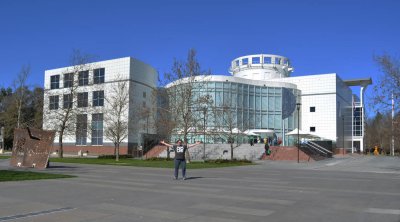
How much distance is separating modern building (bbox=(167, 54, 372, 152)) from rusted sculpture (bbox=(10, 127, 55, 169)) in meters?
35.2

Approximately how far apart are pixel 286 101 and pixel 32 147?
50.9 m

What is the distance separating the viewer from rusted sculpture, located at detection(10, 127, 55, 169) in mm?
24750

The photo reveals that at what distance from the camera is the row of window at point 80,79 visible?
166 feet

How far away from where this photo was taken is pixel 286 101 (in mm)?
69250

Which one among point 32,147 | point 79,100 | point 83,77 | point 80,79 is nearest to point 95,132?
point 83,77

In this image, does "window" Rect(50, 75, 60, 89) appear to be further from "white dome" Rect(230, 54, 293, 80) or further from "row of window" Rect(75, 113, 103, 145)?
"white dome" Rect(230, 54, 293, 80)

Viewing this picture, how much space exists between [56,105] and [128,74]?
1143 centimetres

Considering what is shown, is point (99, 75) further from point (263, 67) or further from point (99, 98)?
point (263, 67)

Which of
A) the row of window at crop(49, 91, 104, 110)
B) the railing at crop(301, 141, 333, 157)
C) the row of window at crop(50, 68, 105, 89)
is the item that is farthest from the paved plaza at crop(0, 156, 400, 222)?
the row of window at crop(50, 68, 105, 89)

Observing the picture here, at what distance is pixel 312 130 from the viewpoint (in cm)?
7462

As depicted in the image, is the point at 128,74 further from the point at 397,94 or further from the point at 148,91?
the point at 397,94

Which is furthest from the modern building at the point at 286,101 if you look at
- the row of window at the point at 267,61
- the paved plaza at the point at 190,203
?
the paved plaza at the point at 190,203

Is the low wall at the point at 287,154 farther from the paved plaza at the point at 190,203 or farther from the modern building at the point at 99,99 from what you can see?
the paved plaza at the point at 190,203

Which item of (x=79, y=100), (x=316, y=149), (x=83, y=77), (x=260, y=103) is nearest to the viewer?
(x=316, y=149)
